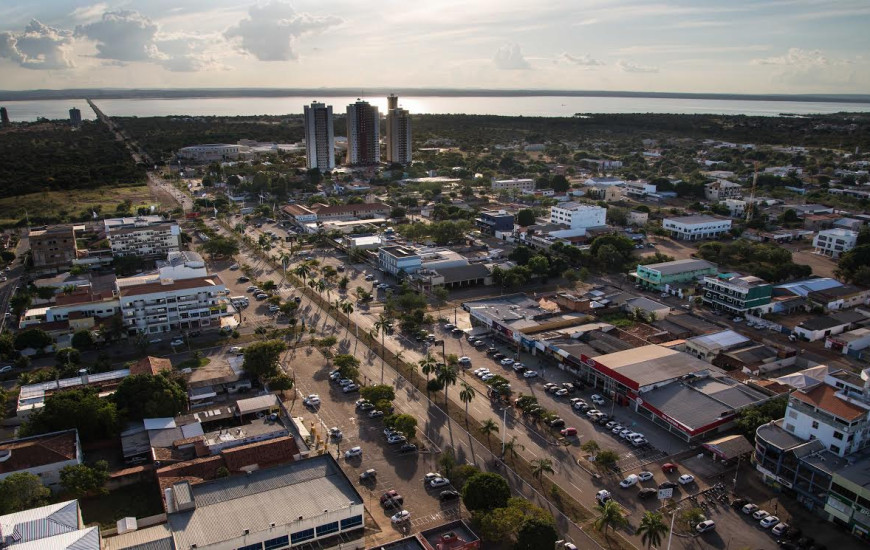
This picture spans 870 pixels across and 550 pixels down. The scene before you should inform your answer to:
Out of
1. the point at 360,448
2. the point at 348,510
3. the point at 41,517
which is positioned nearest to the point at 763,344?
the point at 360,448

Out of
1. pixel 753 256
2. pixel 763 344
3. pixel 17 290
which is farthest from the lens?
pixel 753 256

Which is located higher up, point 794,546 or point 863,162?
point 863,162

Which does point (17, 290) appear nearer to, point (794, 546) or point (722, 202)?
point (794, 546)

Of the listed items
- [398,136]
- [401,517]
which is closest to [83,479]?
[401,517]

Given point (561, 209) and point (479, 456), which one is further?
point (561, 209)

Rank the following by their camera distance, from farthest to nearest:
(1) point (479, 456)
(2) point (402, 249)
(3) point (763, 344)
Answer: (2) point (402, 249) → (3) point (763, 344) → (1) point (479, 456)

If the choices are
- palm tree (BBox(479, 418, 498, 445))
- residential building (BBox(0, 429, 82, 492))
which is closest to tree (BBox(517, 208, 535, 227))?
palm tree (BBox(479, 418, 498, 445))
